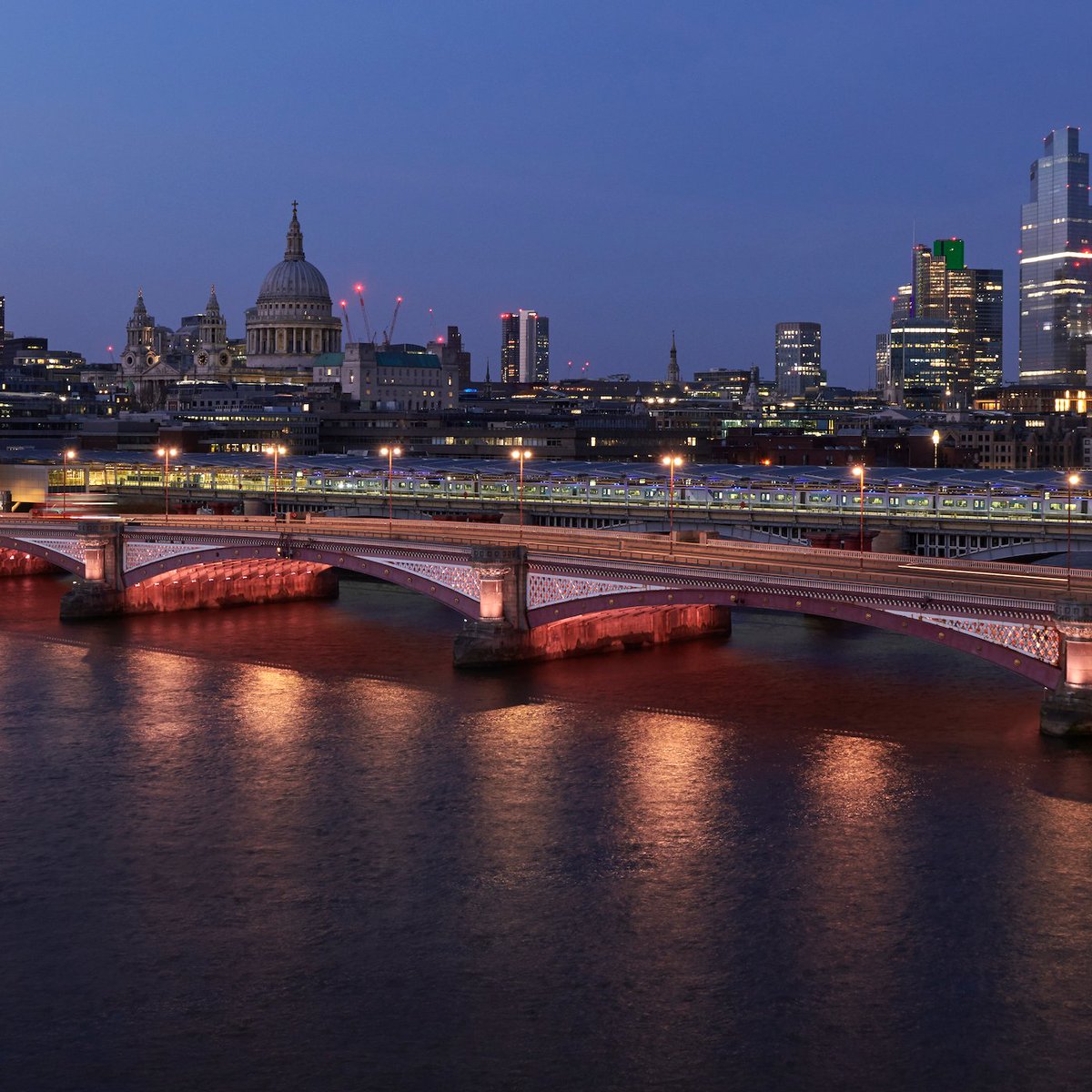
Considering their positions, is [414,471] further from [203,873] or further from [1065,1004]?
[1065,1004]

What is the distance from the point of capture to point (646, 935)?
36.8 meters

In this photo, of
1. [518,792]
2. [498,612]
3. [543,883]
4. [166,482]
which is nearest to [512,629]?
[498,612]

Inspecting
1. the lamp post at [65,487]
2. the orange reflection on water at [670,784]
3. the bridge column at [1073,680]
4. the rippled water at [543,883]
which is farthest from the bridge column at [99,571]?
the bridge column at [1073,680]

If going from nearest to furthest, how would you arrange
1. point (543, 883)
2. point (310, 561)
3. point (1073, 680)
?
1. point (543, 883)
2. point (1073, 680)
3. point (310, 561)

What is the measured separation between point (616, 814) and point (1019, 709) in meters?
19.7

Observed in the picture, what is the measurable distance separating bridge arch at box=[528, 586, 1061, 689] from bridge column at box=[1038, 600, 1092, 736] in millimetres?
559

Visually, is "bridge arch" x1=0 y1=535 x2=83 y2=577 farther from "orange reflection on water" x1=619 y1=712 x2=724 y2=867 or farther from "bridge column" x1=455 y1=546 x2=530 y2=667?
"orange reflection on water" x1=619 y1=712 x2=724 y2=867

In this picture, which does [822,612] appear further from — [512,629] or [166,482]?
[166,482]

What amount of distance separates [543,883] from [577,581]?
26.1m

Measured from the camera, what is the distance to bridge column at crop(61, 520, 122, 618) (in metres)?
85.7

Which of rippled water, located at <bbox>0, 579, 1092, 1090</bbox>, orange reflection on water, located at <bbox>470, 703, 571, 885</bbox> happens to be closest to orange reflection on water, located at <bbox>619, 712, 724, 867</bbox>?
rippled water, located at <bbox>0, 579, 1092, 1090</bbox>

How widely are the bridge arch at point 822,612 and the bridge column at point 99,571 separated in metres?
28.8

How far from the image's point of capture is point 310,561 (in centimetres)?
7875

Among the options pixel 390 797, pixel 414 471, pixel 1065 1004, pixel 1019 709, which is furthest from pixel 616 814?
pixel 414 471
